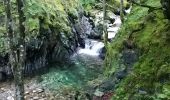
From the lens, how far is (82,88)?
15062 millimetres

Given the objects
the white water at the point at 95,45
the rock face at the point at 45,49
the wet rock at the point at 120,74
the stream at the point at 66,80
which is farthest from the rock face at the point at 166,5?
the white water at the point at 95,45

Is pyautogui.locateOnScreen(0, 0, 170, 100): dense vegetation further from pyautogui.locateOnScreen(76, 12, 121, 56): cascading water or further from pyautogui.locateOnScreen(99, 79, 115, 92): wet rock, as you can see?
pyautogui.locateOnScreen(76, 12, 121, 56): cascading water

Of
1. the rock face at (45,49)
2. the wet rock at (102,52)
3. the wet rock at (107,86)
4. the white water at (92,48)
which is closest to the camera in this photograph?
the wet rock at (107,86)

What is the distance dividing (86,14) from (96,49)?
221 inches

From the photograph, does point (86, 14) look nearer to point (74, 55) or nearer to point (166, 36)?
point (74, 55)

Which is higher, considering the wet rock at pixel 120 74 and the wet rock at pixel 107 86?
the wet rock at pixel 120 74

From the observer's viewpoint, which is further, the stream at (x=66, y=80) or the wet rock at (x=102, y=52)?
the wet rock at (x=102, y=52)

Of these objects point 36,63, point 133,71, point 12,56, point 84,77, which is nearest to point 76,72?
point 84,77

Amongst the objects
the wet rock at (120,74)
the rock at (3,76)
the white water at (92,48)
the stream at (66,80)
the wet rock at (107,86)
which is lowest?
the stream at (66,80)

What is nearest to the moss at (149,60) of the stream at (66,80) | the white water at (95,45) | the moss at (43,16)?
the stream at (66,80)

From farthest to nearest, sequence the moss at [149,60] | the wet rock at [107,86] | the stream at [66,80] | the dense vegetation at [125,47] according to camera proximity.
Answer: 1. the stream at [66,80]
2. the wet rock at [107,86]
3. the dense vegetation at [125,47]
4. the moss at [149,60]

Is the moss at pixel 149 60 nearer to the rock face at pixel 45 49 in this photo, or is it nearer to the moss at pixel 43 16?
the rock face at pixel 45 49

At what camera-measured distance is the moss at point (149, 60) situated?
22.6 ft

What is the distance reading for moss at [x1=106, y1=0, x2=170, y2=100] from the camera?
6875mm
